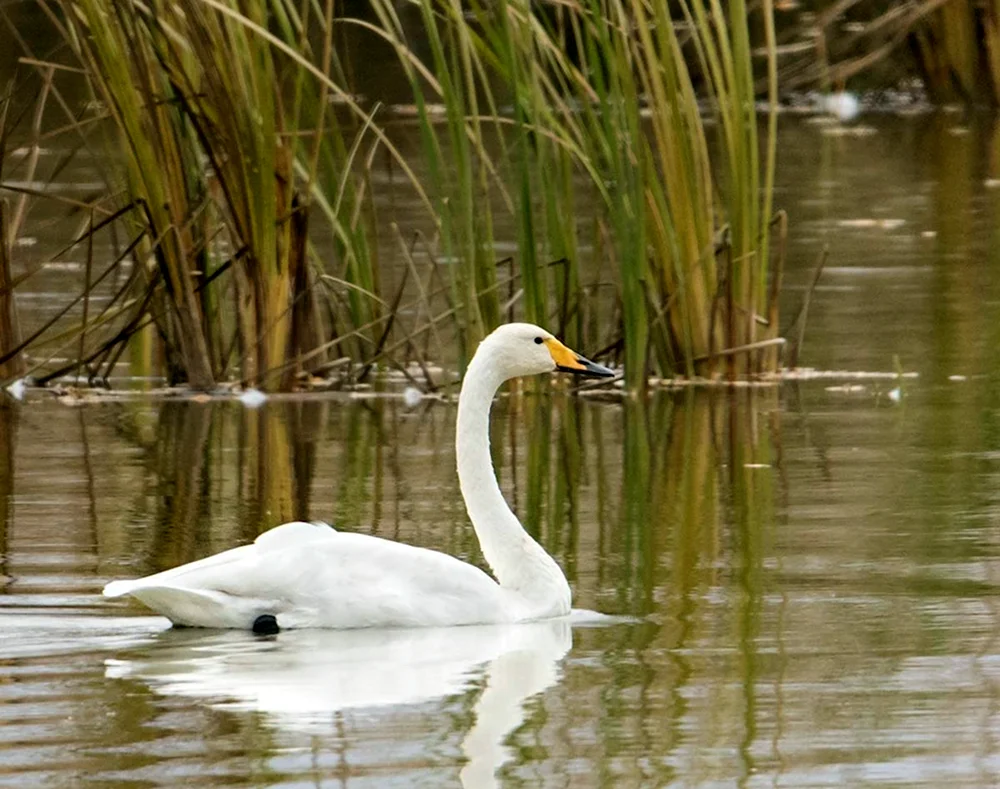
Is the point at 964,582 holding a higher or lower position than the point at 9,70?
lower

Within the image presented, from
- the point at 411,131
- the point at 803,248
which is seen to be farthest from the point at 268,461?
the point at 411,131

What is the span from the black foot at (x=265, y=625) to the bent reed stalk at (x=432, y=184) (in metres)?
2.88

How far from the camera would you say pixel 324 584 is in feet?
21.7

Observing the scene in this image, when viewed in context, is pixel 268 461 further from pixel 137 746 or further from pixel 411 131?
pixel 411 131

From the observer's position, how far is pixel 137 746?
5.19m

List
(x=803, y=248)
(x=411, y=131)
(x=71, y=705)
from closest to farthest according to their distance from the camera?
1. (x=71, y=705)
2. (x=803, y=248)
3. (x=411, y=131)

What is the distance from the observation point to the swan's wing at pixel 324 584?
6566 millimetres

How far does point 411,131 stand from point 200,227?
1311 centimetres

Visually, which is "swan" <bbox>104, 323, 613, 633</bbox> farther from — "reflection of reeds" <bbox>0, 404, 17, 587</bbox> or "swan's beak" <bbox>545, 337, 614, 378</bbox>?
"swan's beak" <bbox>545, 337, 614, 378</bbox>

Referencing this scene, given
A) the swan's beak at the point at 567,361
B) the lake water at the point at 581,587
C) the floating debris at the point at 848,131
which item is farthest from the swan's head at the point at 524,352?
the floating debris at the point at 848,131

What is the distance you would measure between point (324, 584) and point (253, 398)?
13.2 ft

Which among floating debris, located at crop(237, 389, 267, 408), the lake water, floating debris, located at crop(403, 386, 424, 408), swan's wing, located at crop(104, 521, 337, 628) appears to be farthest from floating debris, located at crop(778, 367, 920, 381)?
swan's wing, located at crop(104, 521, 337, 628)

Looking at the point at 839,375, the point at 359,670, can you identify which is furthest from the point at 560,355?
the point at 839,375

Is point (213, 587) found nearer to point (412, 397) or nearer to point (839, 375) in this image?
point (412, 397)
